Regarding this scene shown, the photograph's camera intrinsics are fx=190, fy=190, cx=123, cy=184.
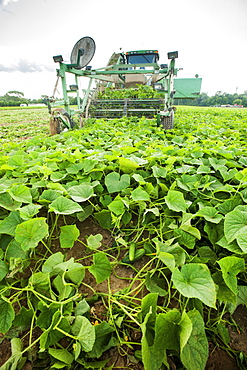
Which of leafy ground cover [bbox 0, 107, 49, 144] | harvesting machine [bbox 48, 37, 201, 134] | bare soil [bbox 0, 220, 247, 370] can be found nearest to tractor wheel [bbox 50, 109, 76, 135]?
harvesting machine [bbox 48, 37, 201, 134]

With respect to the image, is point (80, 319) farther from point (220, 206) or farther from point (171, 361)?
point (220, 206)

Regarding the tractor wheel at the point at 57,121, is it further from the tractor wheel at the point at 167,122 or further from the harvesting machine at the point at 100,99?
the tractor wheel at the point at 167,122

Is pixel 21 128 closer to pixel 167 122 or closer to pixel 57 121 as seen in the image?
pixel 57 121

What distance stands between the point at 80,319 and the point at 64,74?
5.14m

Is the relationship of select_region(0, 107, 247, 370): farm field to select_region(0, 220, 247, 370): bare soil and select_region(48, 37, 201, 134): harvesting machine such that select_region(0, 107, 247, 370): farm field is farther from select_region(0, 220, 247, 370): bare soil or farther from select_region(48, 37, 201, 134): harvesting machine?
select_region(48, 37, 201, 134): harvesting machine

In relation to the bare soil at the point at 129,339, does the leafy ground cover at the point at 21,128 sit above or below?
above

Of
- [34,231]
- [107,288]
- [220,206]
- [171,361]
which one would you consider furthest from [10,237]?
[220,206]

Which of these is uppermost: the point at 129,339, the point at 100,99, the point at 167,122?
the point at 100,99

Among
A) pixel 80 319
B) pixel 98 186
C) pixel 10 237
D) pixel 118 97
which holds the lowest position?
pixel 80 319

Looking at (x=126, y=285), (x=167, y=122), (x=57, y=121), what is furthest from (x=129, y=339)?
(x=57, y=121)

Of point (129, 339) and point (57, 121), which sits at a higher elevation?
point (57, 121)

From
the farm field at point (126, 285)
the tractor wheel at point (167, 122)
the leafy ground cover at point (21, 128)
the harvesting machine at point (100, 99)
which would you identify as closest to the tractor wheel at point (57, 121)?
the harvesting machine at point (100, 99)

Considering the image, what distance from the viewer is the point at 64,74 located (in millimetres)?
4582

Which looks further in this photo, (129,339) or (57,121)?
(57,121)
